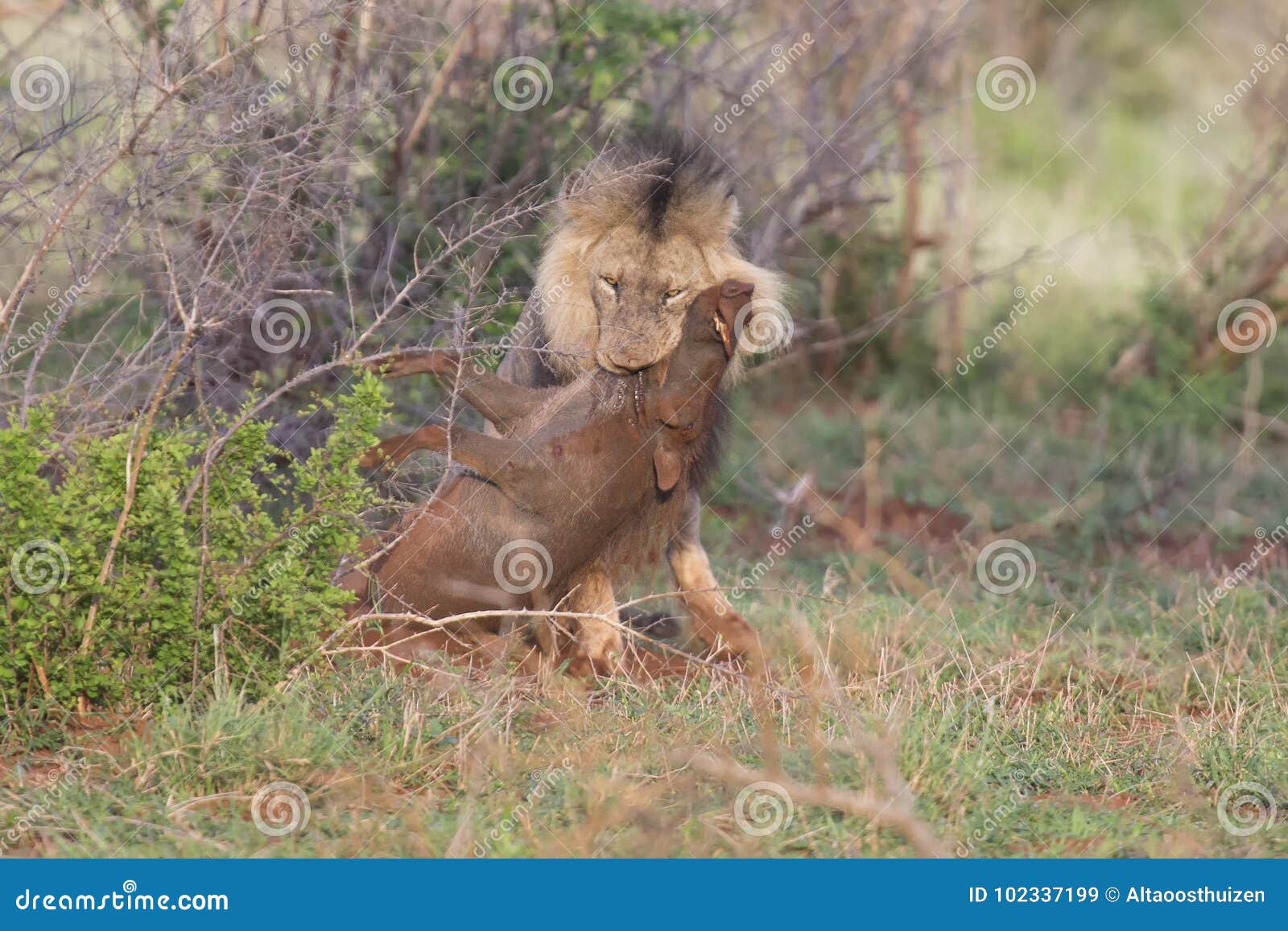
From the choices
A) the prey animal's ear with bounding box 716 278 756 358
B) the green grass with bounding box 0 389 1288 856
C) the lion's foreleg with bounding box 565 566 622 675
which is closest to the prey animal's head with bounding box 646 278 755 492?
the prey animal's ear with bounding box 716 278 756 358

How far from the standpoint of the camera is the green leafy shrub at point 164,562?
409cm

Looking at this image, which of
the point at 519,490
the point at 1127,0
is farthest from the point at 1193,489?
the point at 1127,0

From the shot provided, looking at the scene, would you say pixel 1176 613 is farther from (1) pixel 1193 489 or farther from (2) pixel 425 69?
(2) pixel 425 69

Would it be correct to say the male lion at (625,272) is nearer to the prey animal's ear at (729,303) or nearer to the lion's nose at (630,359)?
the lion's nose at (630,359)

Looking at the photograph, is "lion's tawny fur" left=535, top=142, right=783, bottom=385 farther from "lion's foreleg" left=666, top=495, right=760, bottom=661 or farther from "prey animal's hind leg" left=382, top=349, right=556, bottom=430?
"lion's foreleg" left=666, top=495, right=760, bottom=661

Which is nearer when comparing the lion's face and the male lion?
the lion's face

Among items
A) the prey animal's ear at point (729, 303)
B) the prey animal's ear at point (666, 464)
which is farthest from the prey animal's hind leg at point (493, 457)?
the prey animal's ear at point (729, 303)

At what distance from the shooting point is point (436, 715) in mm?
4277

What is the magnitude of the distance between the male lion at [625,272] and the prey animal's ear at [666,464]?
27cm

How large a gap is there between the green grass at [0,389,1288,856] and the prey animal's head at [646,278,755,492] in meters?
0.83

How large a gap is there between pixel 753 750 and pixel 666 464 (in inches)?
38.1

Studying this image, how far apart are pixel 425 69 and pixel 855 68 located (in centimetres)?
308

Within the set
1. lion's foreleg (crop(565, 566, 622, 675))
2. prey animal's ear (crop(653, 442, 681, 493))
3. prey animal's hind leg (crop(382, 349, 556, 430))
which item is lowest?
lion's foreleg (crop(565, 566, 622, 675))

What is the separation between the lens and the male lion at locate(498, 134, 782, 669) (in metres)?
4.77
